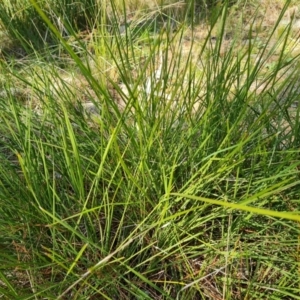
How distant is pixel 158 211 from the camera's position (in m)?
0.76

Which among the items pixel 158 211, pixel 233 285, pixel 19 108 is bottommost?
pixel 233 285

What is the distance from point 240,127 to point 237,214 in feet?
0.71

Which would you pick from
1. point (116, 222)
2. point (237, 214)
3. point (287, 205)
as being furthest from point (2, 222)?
point (287, 205)

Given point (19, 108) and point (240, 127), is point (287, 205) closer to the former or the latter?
point (240, 127)

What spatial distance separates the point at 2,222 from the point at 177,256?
34cm

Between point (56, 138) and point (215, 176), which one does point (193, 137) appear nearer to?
point (215, 176)

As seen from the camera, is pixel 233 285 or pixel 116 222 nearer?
pixel 233 285

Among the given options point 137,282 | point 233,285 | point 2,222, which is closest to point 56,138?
point 2,222

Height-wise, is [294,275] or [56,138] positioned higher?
[56,138]

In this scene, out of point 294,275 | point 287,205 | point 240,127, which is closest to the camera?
point 294,275

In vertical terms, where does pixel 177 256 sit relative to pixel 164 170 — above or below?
below

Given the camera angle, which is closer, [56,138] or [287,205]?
[287,205]

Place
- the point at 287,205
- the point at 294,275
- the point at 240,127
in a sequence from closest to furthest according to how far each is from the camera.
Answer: the point at 294,275 → the point at 287,205 → the point at 240,127

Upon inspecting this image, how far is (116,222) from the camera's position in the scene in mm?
864
